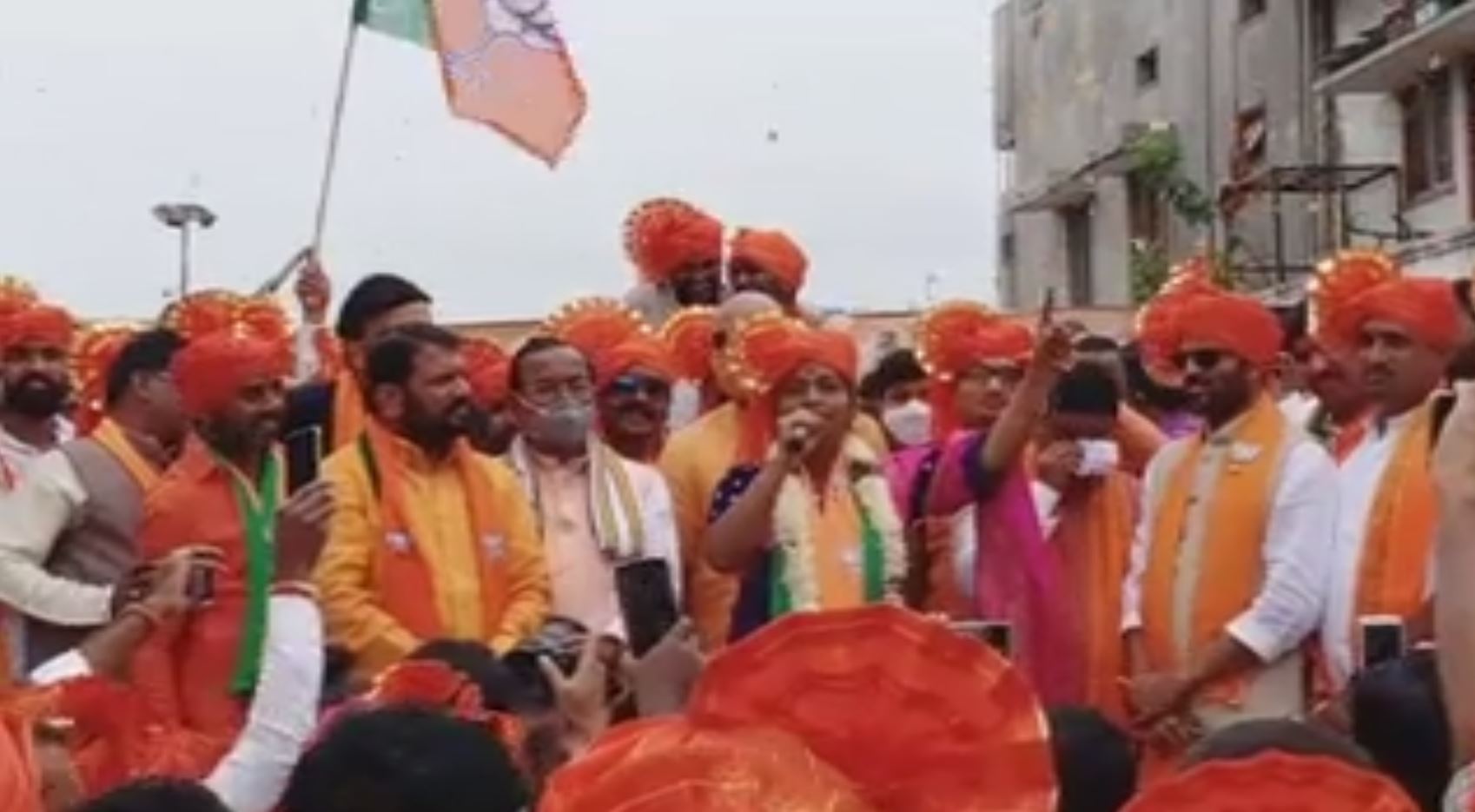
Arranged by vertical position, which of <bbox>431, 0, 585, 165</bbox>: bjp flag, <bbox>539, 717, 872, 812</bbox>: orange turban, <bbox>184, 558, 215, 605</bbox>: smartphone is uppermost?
<bbox>431, 0, 585, 165</bbox>: bjp flag

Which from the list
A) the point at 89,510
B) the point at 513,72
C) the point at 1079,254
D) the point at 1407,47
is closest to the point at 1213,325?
the point at 89,510

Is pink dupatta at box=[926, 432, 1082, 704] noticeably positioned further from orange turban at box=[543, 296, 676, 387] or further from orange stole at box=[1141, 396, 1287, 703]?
orange turban at box=[543, 296, 676, 387]

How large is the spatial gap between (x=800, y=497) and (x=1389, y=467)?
4.15ft

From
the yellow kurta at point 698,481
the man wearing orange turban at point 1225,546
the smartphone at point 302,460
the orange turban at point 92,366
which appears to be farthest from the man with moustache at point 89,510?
the man wearing orange turban at point 1225,546

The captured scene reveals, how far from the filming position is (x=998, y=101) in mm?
39844

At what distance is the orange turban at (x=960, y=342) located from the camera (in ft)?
23.7

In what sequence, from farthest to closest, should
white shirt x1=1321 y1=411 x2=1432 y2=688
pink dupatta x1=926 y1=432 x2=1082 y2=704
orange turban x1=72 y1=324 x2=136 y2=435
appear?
orange turban x1=72 y1=324 x2=136 y2=435, pink dupatta x1=926 y1=432 x2=1082 y2=704, white shirt x1=1321 y1=411 x2=1432 y2=688

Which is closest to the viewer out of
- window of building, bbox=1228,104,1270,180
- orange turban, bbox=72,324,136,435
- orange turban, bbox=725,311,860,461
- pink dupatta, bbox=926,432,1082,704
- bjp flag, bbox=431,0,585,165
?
orange turban, bbox=725,311,860,461

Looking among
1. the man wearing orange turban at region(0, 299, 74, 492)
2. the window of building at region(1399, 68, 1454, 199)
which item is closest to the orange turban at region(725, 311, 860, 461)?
the man wearing orange turban at region(0, 299, 74, 492)

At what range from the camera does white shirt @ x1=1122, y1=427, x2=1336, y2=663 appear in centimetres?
622

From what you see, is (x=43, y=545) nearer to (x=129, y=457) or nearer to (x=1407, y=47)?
(x=129, y=457)

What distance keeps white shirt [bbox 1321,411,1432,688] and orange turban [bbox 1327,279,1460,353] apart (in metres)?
0.17

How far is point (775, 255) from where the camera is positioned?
815 cm

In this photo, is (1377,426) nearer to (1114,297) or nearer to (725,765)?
(725,765)
